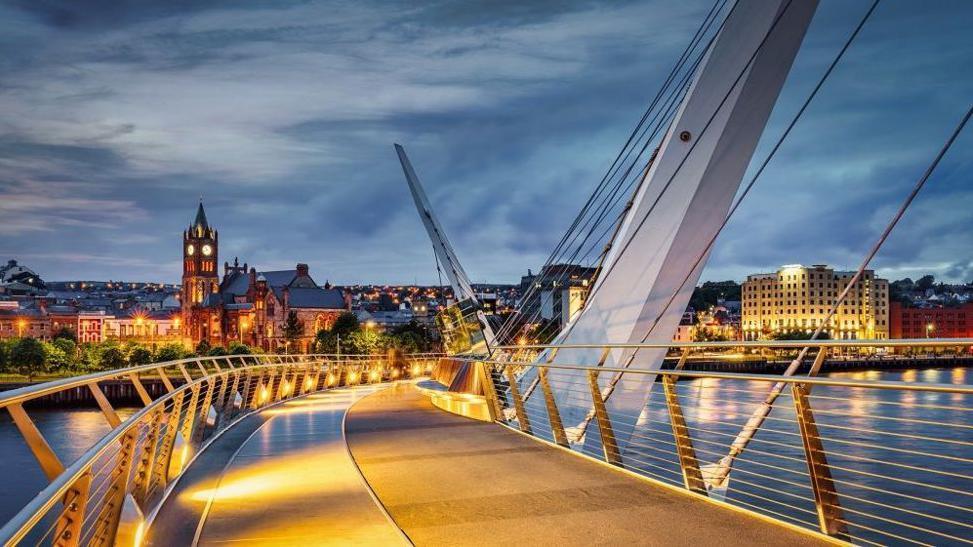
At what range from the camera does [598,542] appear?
5.23 meters

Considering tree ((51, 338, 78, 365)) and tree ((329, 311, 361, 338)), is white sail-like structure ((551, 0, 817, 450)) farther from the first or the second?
tree ((329, 311, 361, 338))

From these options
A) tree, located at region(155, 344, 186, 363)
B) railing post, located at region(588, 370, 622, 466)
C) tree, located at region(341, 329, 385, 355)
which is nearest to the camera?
railing post, located at region(588, 370, 622, 466)

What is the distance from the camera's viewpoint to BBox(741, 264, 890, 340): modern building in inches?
5925

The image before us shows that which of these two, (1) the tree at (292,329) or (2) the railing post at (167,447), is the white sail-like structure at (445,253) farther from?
(1) the tree at (292,329)

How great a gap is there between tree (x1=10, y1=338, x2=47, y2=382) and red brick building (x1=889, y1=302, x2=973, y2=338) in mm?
133555

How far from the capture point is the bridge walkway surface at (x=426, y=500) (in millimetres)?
5438

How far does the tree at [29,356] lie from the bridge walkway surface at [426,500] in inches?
4135

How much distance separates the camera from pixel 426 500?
671 centimetres

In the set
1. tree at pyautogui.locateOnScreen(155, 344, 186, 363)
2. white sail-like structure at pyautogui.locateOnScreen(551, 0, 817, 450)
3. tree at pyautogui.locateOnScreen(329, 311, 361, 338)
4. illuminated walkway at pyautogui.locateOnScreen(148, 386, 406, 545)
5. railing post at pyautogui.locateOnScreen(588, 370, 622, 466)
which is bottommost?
tree at pyautogui.locateOnScreen(155, 344, 186, 363)

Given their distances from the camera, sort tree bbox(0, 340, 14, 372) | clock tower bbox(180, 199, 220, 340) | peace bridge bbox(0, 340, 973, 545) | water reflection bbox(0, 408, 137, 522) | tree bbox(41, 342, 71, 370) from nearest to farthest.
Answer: peace bridge bbox(0, 340, 973, 545) → water reflection bbox(0, 408, 137, 522) → tree bbox(0, 340, 14, 372) → tree bbox(41, 342, 71, 370) → clock tower bbox(180, 199, 220, 340)

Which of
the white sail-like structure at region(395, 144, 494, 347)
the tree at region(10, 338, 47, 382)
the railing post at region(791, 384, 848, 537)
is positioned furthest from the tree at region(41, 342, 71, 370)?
the railing post at region(791, 384, 848, 537)

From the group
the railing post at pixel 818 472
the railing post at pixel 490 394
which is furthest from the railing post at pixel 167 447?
the railing post at pixel 490 394

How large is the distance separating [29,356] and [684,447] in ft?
364

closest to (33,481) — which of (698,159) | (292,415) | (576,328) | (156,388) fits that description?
(292,415)
